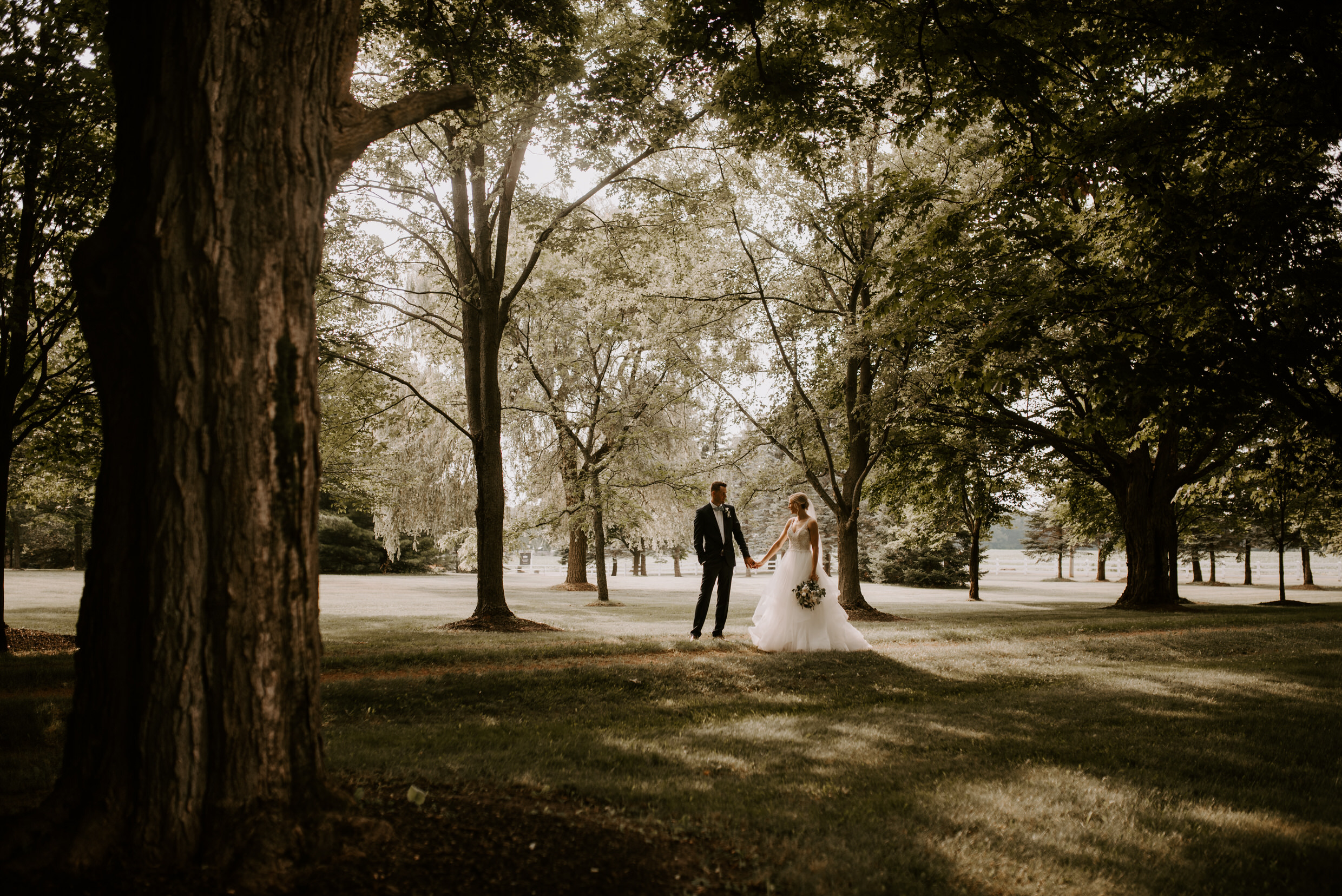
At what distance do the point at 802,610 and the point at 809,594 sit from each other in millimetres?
321

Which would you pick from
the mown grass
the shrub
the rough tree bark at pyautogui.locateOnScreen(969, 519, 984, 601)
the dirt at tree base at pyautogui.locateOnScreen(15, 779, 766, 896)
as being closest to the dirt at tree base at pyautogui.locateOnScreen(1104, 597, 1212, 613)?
the mown grass

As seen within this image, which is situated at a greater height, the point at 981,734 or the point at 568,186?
the point at 568,186

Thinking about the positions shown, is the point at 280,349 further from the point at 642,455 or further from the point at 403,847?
the point at 642,455

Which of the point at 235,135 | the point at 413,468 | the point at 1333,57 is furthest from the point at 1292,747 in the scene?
the point at 413,468

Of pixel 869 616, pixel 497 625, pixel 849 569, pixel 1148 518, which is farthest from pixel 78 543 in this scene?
pixel 1148 518

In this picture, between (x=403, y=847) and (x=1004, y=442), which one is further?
(x=1004, y=442)

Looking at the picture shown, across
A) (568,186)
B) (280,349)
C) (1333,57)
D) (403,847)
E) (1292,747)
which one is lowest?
(1292,747)

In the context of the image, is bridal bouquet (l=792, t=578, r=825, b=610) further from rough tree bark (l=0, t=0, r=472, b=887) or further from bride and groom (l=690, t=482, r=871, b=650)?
rough tree bark (l=0, t=0, r=472, b=887)

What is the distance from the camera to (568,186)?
14820mm

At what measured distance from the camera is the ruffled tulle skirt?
10.3m

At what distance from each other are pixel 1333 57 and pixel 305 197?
8787 millimetres

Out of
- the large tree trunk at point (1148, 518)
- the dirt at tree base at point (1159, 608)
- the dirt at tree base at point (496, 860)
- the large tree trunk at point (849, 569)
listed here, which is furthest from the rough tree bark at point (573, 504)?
the dirt at tree base at point (496, 860)

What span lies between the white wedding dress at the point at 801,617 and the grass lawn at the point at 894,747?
62cm

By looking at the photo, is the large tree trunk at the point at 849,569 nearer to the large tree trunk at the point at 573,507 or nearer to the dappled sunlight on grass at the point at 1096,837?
the large tree trunk at the point at 573,507
